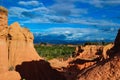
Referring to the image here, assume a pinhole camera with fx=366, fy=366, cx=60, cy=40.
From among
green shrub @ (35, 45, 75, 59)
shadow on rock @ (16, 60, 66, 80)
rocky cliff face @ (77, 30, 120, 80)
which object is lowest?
green shrub @ (35, 45, 75, 59)

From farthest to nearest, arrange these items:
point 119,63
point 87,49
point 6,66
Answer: point 87,49 < point 6,66 < point 119,63

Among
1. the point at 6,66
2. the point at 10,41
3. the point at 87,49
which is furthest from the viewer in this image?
the point at 87,49

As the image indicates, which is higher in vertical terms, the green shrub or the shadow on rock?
the shadow on rock

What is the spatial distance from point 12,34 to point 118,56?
14344 millimetres

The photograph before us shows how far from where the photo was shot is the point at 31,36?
3175cm

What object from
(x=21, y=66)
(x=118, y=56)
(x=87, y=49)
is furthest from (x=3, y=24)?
(x=87, y=49)

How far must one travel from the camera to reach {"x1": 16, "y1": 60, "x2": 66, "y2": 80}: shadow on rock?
29695 millimetres

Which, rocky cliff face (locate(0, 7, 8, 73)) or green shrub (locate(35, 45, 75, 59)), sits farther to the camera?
green shrub (locate(35, 45, 75, 59))

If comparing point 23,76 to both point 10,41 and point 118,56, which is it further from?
point 118,56

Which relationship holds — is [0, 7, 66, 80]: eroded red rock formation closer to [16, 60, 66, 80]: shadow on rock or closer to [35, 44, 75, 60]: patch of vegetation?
[16, 60, 66, 80]: shadow on rock

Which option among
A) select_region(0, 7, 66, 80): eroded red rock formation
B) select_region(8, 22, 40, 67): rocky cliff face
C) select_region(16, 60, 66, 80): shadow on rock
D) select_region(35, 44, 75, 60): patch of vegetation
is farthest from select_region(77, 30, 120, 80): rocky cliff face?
select_region(35, 44, 75, 60): patch of vegetation

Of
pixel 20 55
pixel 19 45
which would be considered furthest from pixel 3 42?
pixel 20 55

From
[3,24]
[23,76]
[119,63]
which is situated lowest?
[23,76]

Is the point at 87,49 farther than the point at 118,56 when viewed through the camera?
Yes
